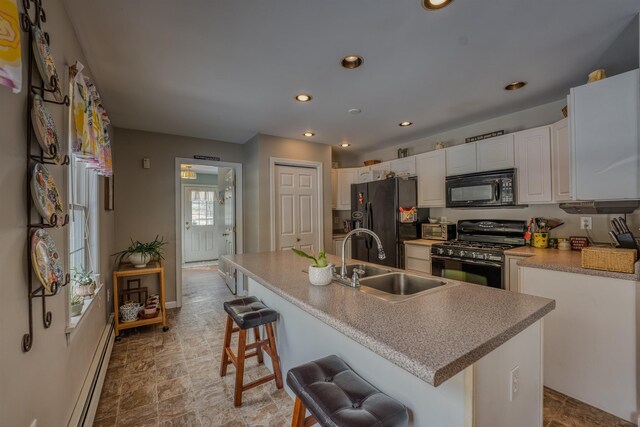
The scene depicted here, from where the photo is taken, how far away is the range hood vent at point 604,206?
1.92 meters

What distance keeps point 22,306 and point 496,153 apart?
3758mm

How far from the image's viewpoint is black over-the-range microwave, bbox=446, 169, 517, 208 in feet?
9.52

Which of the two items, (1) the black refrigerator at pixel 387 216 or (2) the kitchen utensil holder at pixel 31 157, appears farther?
(1) the black refrigerator at pixel 387 216

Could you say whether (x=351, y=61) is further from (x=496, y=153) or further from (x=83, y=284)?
(x=83, y=284)

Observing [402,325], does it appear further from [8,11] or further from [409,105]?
[409,105]

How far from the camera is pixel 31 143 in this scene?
1.05 m

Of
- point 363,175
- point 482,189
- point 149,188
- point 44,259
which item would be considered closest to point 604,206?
point 482,189

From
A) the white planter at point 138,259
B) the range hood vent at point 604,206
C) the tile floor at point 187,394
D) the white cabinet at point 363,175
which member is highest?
the white cabinet at point 363,175

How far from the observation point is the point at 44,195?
1.07 m

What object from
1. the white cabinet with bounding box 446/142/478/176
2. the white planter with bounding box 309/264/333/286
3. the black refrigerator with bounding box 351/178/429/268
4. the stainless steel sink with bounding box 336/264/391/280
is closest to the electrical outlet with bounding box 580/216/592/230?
the white cabinet with bounding box 446/142/478/176

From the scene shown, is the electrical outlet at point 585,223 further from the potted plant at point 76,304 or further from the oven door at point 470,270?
the potted plant at point 76,304

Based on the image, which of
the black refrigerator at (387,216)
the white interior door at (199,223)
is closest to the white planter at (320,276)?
the black refrigerator at (387,216)

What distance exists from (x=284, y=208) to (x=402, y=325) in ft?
10.1

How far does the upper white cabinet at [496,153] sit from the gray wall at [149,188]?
3.72 m
